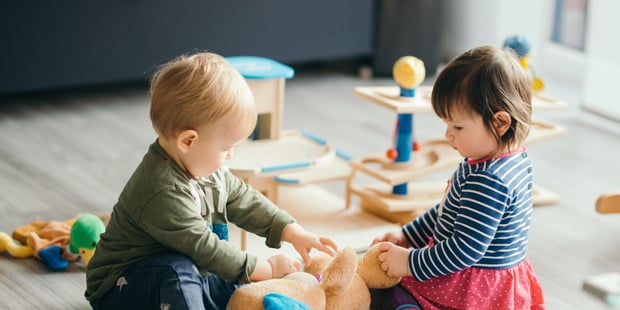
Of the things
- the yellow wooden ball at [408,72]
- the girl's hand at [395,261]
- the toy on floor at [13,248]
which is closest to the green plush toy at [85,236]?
the toy on floor at [13,248]

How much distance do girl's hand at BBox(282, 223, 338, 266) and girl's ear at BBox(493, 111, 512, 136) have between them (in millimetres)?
290

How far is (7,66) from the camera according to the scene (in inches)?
94.1

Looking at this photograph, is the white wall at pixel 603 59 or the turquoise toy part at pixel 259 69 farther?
the white wall at pixel 603 59

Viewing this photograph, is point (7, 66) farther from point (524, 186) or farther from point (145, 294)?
point (524, 186)

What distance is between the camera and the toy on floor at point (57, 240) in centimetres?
151

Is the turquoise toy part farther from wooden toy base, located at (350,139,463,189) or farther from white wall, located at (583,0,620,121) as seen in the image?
white wall, located at (583,0,620,121)

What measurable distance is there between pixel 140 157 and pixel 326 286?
1.00 meters

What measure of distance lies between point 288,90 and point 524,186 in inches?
63.6

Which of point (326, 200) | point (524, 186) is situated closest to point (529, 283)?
point (524, 186)

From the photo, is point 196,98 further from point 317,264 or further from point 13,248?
point 13,248

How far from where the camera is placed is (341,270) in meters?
1.22

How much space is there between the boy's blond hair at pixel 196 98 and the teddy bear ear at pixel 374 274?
30cm

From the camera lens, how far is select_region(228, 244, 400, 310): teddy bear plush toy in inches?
46.3

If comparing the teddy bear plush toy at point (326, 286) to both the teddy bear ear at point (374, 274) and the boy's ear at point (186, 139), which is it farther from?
the boy's ear at point (186, 139)
